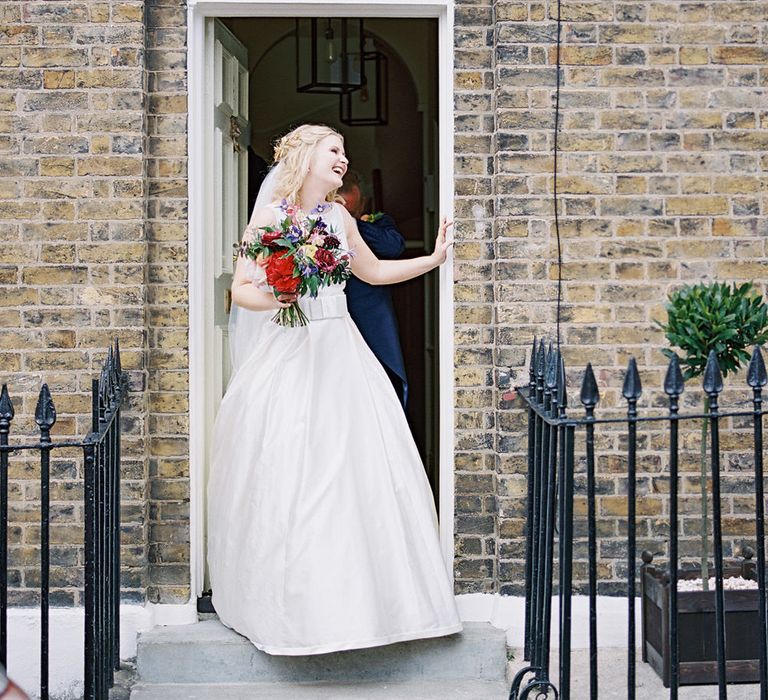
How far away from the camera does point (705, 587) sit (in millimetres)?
4113

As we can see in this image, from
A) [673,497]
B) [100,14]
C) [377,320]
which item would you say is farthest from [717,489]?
[100,14]

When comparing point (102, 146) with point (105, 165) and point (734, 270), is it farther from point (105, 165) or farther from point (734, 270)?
point (734, 270)

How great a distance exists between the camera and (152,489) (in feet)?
15.1

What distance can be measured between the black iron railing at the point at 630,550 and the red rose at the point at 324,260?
0.83 m

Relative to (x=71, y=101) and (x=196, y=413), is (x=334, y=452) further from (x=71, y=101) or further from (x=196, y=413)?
(x=71, y=101)

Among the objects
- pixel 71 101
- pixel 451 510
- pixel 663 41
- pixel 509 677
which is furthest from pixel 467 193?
pixel 509 677

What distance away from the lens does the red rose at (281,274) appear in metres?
4.09

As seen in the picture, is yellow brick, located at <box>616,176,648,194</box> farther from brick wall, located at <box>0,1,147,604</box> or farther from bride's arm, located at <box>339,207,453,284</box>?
brick wall, located at <box>0,1,147,604</box>

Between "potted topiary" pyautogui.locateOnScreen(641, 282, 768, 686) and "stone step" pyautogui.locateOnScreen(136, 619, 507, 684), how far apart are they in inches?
28.1

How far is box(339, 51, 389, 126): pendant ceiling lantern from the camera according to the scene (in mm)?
7059

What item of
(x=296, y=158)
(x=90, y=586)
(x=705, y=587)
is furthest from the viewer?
(x=296, y=158)

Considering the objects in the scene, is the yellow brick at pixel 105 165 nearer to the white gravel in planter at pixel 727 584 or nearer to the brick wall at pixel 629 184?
the brick wall at pixel 629 184

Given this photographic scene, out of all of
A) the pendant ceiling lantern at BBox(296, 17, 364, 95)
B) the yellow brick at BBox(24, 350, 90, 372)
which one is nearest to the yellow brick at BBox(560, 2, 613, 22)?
the pendant ceiling lantern at BBox(296, 17, 364, 95)

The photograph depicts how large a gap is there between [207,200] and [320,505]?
1.43m
